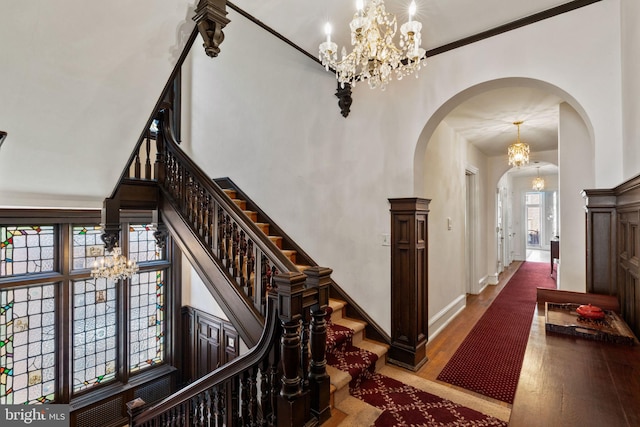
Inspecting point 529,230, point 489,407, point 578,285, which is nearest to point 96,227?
point 489,407

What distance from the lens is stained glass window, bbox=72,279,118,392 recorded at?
4.25 meters

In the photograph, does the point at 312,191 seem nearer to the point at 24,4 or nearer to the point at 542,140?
the point at 24,4

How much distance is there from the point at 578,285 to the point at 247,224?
3312mm

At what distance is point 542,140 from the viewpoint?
18.0 ft

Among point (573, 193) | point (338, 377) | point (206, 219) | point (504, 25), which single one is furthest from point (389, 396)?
point (504, 25)

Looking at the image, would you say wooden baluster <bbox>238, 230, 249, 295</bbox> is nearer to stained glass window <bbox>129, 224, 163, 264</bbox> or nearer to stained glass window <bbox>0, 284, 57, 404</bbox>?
stained glass window <bbox>129, 224, 163, 264</bbox>

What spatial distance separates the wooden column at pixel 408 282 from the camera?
2850mm

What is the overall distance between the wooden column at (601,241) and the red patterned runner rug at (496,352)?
3.54 ft

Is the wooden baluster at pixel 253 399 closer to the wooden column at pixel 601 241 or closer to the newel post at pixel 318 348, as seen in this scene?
the newel post at pixel 318 348

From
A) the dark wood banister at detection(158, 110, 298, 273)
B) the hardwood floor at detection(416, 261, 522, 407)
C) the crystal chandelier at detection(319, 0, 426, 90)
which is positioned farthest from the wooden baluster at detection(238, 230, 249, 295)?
the hardwood floor at detection(416, 261, 522, 407)

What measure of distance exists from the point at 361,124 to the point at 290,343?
2241mm

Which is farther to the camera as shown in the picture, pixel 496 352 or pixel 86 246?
pixel 86 246

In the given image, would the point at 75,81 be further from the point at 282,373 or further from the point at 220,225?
the point at 282,373

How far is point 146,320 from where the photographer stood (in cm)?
498
